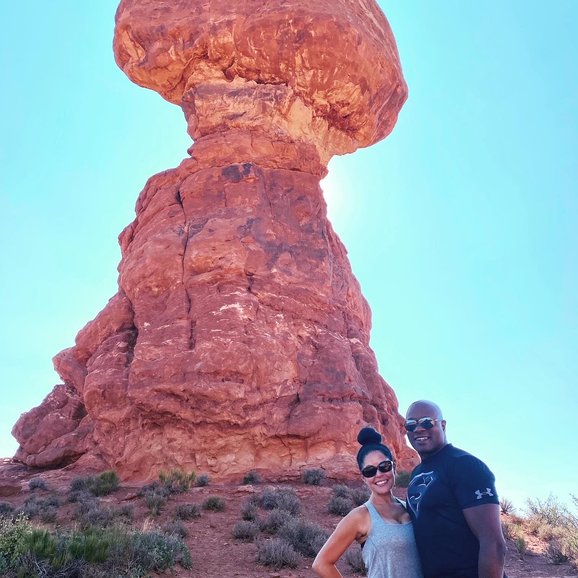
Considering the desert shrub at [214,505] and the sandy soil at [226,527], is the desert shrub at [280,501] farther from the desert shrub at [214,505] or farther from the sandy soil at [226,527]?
the desert shrub at [214,505]

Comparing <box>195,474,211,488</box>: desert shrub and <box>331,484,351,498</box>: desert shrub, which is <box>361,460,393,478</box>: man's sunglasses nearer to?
<box>331,484,351,498</box>: desert shrub

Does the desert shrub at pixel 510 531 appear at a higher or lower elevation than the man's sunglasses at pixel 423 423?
lower

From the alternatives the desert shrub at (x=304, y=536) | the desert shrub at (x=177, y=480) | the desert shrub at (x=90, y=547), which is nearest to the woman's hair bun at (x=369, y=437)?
the desert shrub at (x=90, y=547)

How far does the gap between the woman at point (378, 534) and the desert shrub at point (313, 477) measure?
10677 millimetres

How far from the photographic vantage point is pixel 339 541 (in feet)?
9.98

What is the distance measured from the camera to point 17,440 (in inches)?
768

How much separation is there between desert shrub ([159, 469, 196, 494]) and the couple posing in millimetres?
10233

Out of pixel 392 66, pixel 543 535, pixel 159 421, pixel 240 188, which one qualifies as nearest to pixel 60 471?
pixel 159 421

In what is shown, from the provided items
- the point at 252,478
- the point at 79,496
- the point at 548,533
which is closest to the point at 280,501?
the point at 252,478

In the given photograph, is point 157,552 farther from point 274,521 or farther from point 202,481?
point 202,481

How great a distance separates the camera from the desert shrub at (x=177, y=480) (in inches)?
493

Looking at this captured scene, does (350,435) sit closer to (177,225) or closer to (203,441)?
(203,441)

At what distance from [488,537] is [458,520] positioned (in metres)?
0.17

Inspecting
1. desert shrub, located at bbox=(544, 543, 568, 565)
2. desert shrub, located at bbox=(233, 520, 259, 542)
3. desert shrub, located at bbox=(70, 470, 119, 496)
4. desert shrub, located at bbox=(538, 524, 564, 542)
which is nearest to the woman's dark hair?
desert shrub, located at bbox=(233, 520, 259, 542)
